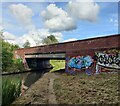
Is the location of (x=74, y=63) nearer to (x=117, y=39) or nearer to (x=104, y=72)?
(x=104, y=72)

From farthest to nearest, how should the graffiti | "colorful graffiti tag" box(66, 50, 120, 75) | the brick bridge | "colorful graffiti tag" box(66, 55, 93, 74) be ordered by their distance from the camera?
"colorful graffiti tag" box(66, 55, 93, 74)
the brick bridge
"colorful graffiti tag" box(66, 50, 120, 75)
the graffiti

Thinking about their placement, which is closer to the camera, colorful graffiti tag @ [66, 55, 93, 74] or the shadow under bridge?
colorful graffiti tag @ [66, 55, 93, 74]

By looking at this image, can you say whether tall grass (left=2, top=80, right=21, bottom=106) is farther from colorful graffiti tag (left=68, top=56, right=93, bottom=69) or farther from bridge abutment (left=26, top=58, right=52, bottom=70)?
bridge abutment (left=26, top=58, right=52, bottom=70)

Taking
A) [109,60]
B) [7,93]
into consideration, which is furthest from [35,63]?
[7,93]

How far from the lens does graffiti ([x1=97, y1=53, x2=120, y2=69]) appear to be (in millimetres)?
25166

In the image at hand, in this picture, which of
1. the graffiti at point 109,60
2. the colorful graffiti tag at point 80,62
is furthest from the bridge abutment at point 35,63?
the graffiti at point 109,60

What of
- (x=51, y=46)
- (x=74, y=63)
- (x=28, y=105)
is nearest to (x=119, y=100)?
(x=28, y=105)

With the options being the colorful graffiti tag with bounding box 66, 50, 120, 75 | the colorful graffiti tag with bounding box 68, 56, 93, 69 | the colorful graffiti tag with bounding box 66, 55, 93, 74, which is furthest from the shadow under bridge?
the colorful graffiti tag with bounding box 66, 50, 120, 75

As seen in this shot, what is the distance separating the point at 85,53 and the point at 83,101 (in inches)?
716

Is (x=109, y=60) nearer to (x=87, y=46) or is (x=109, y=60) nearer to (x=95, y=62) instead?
(x=95, y=62)

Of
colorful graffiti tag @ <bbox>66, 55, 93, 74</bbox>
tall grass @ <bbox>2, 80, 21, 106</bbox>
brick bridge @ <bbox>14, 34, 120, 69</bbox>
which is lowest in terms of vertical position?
tall grass @ <bbox>2, 80, 21, 106</bbox>

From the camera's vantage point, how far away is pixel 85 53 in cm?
3009

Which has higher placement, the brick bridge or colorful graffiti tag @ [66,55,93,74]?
the brick bridge

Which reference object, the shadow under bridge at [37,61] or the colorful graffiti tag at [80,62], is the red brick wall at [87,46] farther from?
the shadow under bridge at [37,61]
